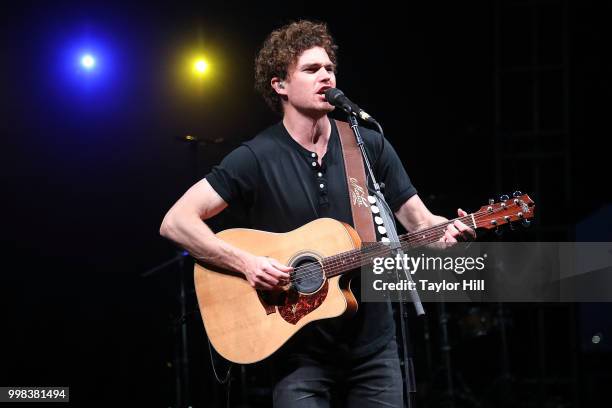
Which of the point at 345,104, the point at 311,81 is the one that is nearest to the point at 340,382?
the point at 345,104

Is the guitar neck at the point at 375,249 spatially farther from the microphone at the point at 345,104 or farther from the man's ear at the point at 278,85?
the man's ear at the point at 278,85

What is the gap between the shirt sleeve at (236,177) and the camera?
3.42 meters

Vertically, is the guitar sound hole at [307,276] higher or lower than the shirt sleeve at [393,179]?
lower

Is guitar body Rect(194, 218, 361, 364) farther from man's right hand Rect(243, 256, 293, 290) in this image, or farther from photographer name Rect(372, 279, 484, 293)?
photographer name Rect(372, 279, 484, 293)

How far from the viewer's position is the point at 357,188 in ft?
11.3

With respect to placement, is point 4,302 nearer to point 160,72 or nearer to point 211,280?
point 160,72

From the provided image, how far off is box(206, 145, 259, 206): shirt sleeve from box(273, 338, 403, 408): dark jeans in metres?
0.79

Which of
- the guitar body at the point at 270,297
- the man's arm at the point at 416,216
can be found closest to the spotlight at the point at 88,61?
the guitar body at the point at 270,297

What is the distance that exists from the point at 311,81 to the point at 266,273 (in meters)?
0.92

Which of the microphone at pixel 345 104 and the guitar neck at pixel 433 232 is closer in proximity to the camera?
the microphone at pixel 345 104

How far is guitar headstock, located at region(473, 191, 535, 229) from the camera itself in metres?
3.17

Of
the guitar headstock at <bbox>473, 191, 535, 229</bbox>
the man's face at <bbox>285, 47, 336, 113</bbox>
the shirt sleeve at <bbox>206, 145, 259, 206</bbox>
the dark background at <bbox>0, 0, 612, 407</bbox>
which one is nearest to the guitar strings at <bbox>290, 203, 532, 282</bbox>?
the guitar headstock at <bbox>473, 191, 535, 229</bbox>

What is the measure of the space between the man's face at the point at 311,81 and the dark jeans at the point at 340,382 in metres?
1.14

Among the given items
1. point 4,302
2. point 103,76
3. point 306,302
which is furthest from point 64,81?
point 306,302
